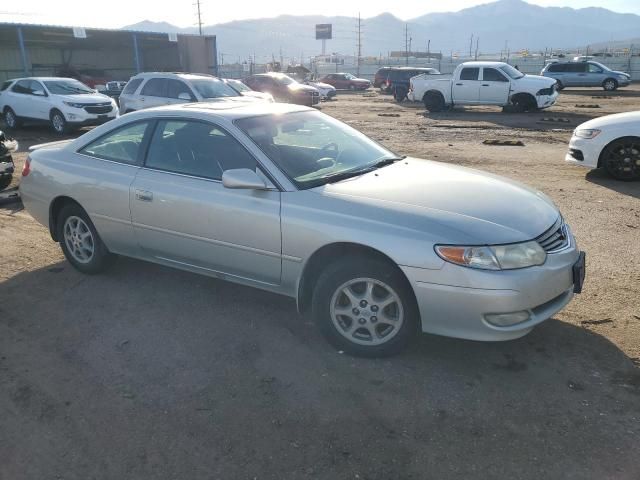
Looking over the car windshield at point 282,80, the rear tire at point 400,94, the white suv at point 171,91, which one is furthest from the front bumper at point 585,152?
the rear tire at point 400,94

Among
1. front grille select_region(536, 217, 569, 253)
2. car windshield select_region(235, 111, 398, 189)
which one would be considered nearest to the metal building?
car windshield select_region(235, 111, 398, 189)

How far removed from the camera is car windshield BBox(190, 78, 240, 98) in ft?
43.7

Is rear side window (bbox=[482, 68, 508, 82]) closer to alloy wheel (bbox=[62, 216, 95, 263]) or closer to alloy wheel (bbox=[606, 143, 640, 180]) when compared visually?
alloy wheel (bbox=[606, 143, 640, 180])

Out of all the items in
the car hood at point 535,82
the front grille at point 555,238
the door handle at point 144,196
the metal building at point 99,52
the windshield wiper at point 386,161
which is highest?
the metal building at point 99,52

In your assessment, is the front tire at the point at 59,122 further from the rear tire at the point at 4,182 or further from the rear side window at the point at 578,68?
the rear side window at the point at 578,68

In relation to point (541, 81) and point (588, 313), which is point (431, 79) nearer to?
point (541, 81)

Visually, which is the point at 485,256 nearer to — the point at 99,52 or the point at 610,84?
the point at 610,84

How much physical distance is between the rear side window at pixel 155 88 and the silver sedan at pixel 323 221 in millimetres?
9305

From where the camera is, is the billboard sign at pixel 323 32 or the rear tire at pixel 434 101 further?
the billboard sign at pixel 323 32

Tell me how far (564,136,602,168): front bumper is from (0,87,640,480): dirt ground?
3760 millimetres

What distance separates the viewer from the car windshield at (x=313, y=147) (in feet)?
12.8

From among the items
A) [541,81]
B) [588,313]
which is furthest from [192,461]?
[541,81]

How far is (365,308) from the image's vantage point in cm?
350

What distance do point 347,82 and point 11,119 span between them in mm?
27289
